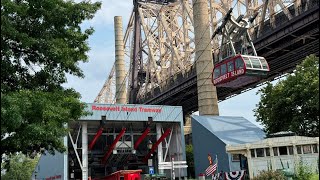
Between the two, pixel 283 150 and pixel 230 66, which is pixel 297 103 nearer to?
pixel 230 66

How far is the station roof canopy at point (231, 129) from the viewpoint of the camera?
4097 centimetres

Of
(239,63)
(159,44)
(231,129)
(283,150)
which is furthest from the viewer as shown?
(159,44)

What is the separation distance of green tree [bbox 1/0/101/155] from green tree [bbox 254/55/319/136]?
66.8ft

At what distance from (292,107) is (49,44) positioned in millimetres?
23698

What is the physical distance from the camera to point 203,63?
51250 mm

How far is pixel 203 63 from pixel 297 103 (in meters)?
17.2

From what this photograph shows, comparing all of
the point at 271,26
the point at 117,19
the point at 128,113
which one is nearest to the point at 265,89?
the point at 271,26

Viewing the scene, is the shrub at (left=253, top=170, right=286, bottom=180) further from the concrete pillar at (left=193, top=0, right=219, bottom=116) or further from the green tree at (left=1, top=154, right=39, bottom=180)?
the green tree at (left=1, top=154, right=39, bottom=180)

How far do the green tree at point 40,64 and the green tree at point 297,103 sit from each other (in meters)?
20.4

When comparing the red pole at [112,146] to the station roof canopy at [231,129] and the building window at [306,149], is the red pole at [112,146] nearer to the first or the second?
the station roof canopy at [231,129]

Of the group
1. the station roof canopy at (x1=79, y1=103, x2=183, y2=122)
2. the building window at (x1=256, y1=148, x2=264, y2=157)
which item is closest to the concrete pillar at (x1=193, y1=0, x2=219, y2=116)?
the station roof canopy at (x1=79, y1=103, x2=183, y2=122)

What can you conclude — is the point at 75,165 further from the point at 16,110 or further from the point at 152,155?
the point at 16,110

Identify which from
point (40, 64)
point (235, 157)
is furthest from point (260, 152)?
point (40, 64)

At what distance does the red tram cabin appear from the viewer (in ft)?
108
